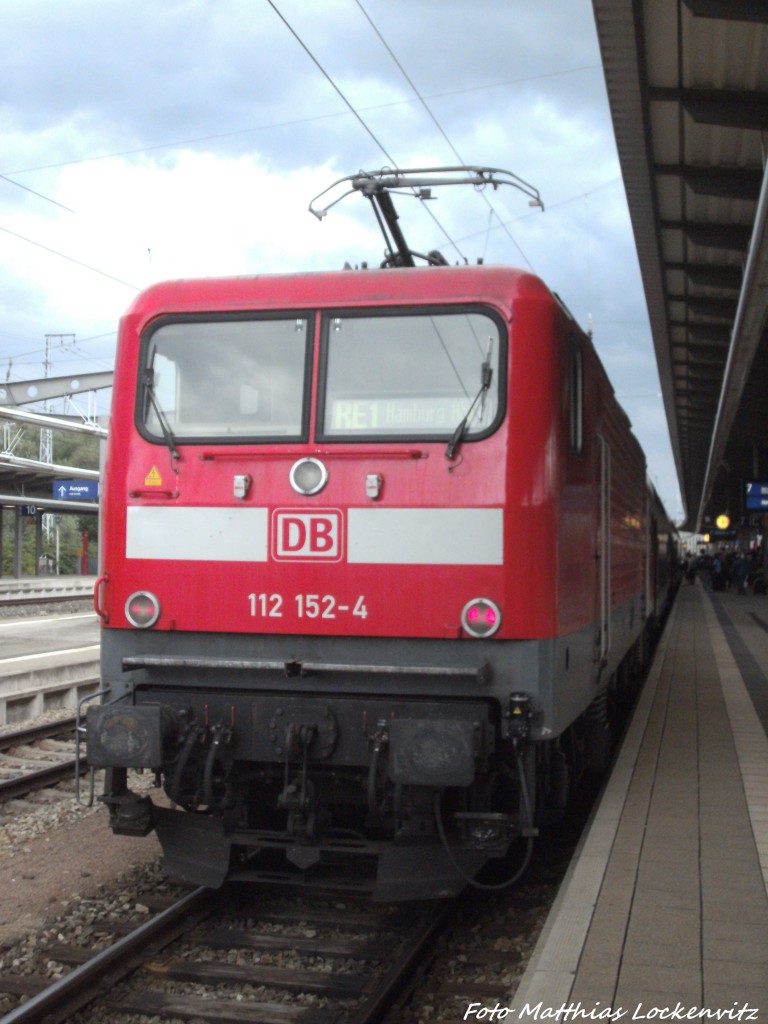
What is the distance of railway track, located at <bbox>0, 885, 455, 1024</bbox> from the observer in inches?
183

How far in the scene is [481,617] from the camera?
539 cm

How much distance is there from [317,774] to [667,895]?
5.49 ft

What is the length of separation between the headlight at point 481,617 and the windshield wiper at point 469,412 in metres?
0.69

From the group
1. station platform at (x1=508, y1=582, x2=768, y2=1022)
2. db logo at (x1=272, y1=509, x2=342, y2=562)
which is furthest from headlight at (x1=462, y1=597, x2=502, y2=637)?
station platform at (x1=508, y1=582, x2=768, y2=1022)

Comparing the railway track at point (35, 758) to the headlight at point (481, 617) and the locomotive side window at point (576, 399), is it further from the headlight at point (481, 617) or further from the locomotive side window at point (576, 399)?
the locomotive side window at point (576, 399)

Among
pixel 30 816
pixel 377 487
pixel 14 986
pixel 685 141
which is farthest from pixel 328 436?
pixel 685 141


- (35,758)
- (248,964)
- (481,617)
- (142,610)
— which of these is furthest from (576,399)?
(35,758)

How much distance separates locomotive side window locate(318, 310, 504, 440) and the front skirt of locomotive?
1299mm

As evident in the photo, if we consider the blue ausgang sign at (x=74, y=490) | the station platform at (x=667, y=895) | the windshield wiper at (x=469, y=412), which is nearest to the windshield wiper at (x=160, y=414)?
the windshield wiper at (x=469, y=412)

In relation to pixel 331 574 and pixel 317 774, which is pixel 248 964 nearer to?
pixel 317 774

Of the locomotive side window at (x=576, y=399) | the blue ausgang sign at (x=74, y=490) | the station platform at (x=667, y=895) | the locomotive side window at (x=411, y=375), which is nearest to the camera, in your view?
the station platform at (x=667, y=895)

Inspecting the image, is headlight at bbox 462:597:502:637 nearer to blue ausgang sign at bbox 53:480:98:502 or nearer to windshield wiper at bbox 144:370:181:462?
windshield wiper at bbox 144:370:181:462

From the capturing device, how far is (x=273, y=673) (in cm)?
560

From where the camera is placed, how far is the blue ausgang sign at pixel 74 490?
40.2 meters
